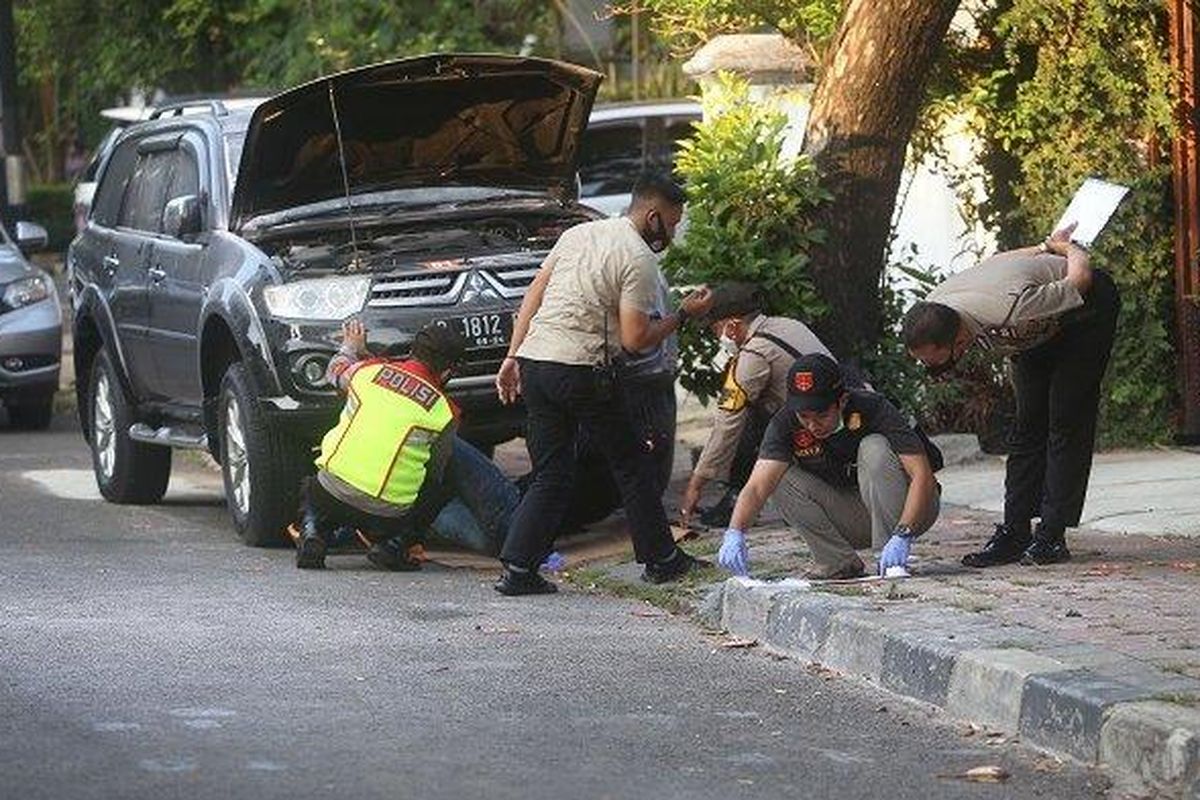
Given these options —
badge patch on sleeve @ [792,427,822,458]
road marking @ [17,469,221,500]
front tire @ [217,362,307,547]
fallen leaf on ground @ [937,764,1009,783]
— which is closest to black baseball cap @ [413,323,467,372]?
front tire @ [217,362,307,547]

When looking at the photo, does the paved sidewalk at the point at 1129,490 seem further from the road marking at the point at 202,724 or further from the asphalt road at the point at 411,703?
the road marking at the point at 202,724

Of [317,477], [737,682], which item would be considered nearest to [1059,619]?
[737,682]

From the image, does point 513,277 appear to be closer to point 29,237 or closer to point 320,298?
point 320,298

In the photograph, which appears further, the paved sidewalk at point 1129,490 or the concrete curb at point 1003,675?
the paved sidewalk at point 1129,490

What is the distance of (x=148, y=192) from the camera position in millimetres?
15008

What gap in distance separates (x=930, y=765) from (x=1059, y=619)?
173cm

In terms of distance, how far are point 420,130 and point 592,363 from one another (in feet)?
10.0

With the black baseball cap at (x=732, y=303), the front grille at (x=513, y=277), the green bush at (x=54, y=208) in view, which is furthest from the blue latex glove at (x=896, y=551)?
the green bush at (x=54, y=208)

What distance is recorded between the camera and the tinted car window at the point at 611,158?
73.9 feet

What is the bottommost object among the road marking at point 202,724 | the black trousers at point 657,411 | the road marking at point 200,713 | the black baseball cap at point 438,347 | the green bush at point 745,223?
the road marking at point 200,713

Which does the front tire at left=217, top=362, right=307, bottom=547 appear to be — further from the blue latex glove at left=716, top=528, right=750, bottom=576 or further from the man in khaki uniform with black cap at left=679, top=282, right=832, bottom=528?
the blue latex glove at left=716, top=528, right=750, bottom=576

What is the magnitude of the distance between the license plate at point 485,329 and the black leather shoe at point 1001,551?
278cm

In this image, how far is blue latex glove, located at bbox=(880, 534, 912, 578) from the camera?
1033 centimetres

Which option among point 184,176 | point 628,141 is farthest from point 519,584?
point 628,141
